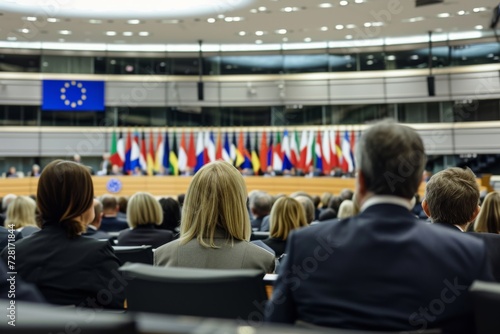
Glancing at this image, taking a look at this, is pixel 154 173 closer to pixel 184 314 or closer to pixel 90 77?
pixel 90 77

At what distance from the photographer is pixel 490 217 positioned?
398cm

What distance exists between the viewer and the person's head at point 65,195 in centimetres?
247

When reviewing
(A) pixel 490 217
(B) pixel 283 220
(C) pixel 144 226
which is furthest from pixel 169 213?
(A) pixel 490 217

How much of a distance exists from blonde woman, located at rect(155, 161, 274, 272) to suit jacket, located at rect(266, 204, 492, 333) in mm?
811

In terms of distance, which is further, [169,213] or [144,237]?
[169,213]

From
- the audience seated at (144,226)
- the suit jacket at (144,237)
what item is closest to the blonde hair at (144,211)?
the audience seated at (144,226)

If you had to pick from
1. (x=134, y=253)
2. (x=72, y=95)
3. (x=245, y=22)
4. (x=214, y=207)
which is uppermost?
(x=245, y=22)

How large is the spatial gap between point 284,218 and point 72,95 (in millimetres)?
15437

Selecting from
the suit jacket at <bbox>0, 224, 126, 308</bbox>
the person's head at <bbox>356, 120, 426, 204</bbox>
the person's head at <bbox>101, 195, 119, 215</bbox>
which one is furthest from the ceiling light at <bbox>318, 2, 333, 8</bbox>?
the person's head at <bbox>356, 120, 426, 204</bbox>

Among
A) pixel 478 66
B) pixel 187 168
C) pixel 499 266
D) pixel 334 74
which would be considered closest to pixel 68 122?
pixel 187 168

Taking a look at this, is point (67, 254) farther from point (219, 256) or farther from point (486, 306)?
point (486, 306)

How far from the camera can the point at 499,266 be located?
2895 mm

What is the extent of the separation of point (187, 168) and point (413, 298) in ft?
52.3

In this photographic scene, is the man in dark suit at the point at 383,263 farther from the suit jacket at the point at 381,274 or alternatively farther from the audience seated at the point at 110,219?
the audience seated at the point at 110,219
